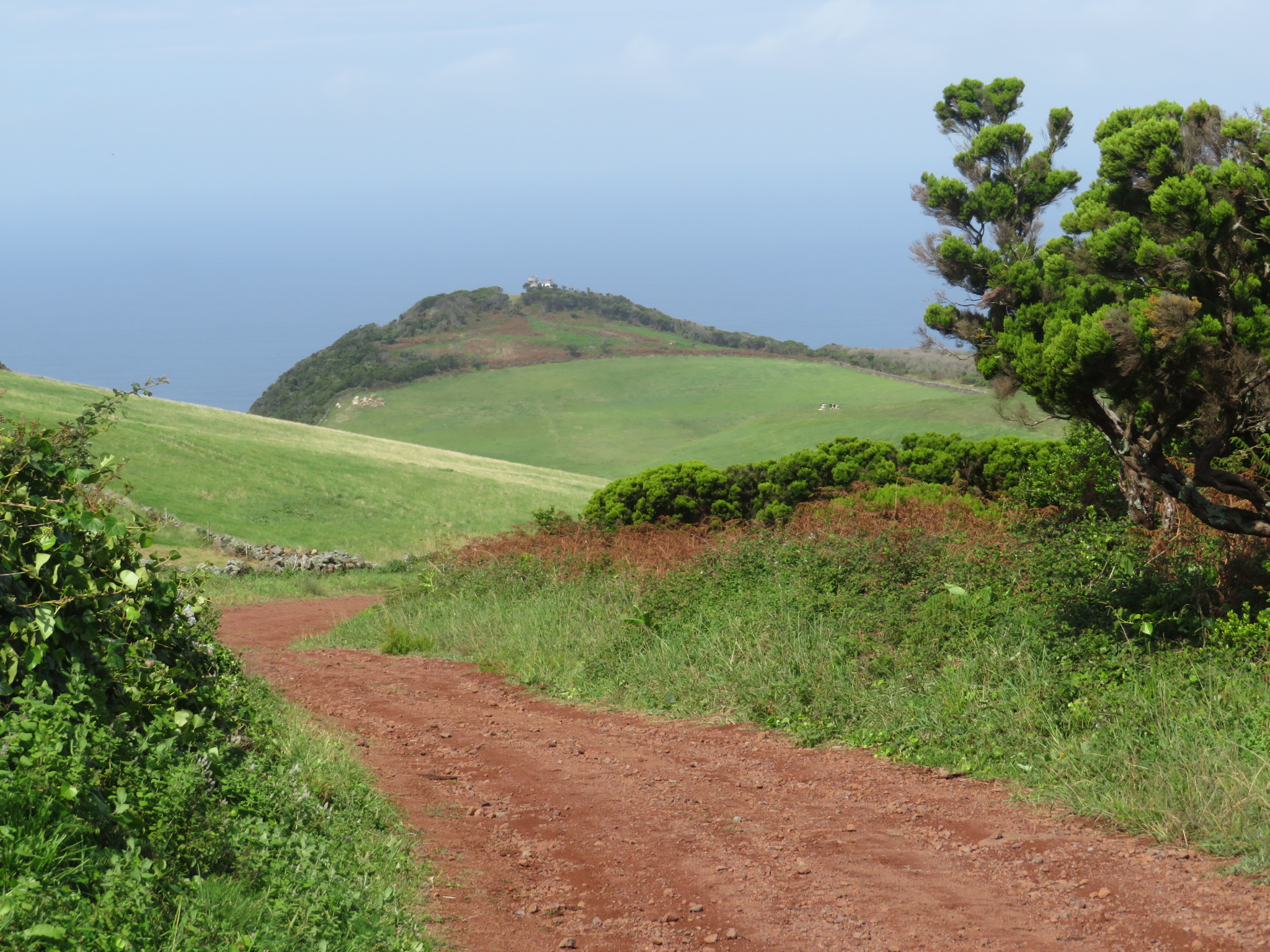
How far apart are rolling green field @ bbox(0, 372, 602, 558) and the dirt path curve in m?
13.7

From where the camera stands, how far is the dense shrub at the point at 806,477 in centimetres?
1521

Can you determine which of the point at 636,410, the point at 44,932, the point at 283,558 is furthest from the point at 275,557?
the point at 636,410

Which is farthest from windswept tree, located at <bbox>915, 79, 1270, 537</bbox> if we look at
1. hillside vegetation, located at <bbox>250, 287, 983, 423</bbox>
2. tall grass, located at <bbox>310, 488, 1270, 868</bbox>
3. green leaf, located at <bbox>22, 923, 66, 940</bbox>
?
hillside vegetation, located at <bbox>250, 287, 983, 423</bbox>

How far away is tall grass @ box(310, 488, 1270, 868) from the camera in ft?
19.5

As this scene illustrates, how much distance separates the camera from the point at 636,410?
234 feet

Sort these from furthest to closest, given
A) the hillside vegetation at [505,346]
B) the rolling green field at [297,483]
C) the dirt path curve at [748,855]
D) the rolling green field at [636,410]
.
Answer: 1. the hillside vegetation at [505,346]
2. the rolling green field at [636,410]
3. the rolling green field at [297,483]
4. the dirt path curve at [748,855]

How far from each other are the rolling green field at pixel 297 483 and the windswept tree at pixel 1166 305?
1461 cm

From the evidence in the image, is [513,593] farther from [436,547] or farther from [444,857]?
[436,547]

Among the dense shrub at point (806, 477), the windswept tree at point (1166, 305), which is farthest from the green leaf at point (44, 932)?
the dense shrub at point (806, 477)

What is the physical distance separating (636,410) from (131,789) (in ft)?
221

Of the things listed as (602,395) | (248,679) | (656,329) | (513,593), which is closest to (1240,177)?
(248,679)

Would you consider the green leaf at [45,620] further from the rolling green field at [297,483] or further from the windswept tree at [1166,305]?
the rolling green field at [297,483]

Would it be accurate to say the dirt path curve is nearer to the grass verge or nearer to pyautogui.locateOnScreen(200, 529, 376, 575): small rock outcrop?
the grass verge

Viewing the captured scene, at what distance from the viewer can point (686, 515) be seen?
55.2ft
